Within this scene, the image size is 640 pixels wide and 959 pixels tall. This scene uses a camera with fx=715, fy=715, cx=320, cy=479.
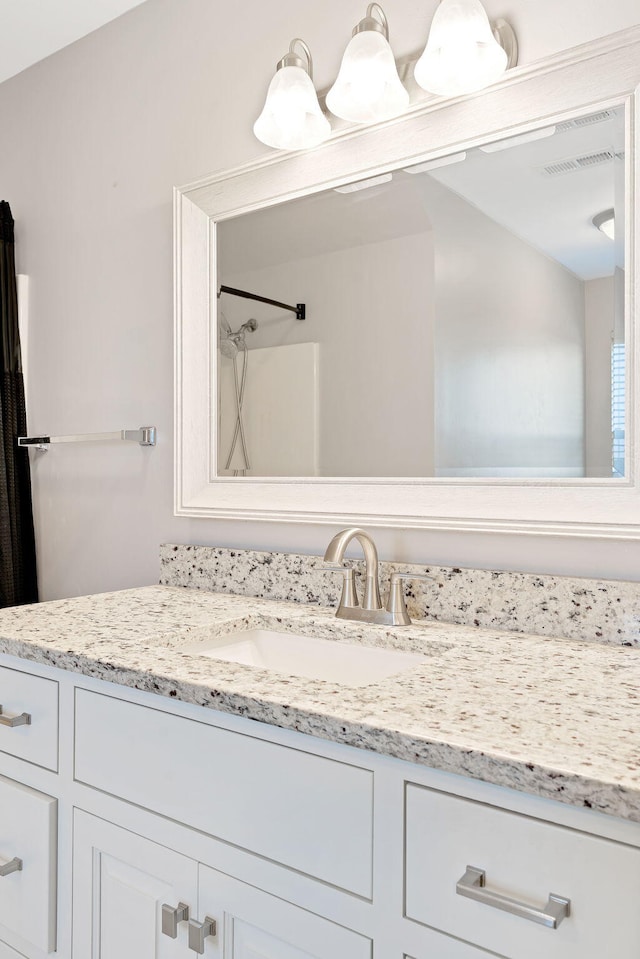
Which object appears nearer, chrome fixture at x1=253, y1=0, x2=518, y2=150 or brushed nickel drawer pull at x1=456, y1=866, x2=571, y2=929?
brushed nickel drawer pull at x1=456, y1=866, x2=571, y2=929

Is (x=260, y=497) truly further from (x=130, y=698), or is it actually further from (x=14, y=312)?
(x=14, y=312)

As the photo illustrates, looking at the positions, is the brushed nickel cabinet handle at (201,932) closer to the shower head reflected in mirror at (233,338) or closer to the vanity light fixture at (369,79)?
the shower head reflected in mirror at (233,338)

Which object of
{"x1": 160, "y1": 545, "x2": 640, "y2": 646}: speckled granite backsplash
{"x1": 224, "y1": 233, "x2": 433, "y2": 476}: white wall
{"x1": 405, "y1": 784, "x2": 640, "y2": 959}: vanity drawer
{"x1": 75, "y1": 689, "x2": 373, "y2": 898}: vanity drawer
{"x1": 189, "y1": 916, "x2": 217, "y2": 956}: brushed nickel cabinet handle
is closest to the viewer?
{"x1": 405, "y1": 784, "x2": 640, "y2": 959}: vanity drawer

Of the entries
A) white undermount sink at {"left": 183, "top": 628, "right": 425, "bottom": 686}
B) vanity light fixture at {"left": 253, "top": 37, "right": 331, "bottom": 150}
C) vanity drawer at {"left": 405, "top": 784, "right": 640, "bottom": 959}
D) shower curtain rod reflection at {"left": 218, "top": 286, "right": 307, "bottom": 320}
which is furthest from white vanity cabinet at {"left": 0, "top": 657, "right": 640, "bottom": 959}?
vanity light fixture at {"left": 253, "top": 37, "right": 331, "bottom": 150}

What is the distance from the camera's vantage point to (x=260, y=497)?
5.35ft

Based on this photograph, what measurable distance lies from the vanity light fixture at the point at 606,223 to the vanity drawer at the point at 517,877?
0.93 metres

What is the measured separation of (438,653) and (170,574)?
2.77 ft

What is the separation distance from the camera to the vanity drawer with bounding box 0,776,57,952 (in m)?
1.16

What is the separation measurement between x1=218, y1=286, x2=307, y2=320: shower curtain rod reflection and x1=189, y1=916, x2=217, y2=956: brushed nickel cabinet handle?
3.72ft

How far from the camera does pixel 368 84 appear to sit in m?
1.37

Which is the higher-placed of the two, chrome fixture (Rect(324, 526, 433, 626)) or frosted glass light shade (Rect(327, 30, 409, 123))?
frosted glass light shade (Rect(327, 30, 409, 123))

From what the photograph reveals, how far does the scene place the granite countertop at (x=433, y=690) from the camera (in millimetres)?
688

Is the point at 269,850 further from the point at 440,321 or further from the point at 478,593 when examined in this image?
the point at 440,321

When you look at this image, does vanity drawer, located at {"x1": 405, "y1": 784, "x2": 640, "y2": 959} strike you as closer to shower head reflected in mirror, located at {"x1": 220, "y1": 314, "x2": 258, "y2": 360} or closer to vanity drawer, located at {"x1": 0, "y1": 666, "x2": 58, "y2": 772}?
vanity drawer, located at {"x1": 0, "y1": 666, "x2": 58, "y2": 772}
